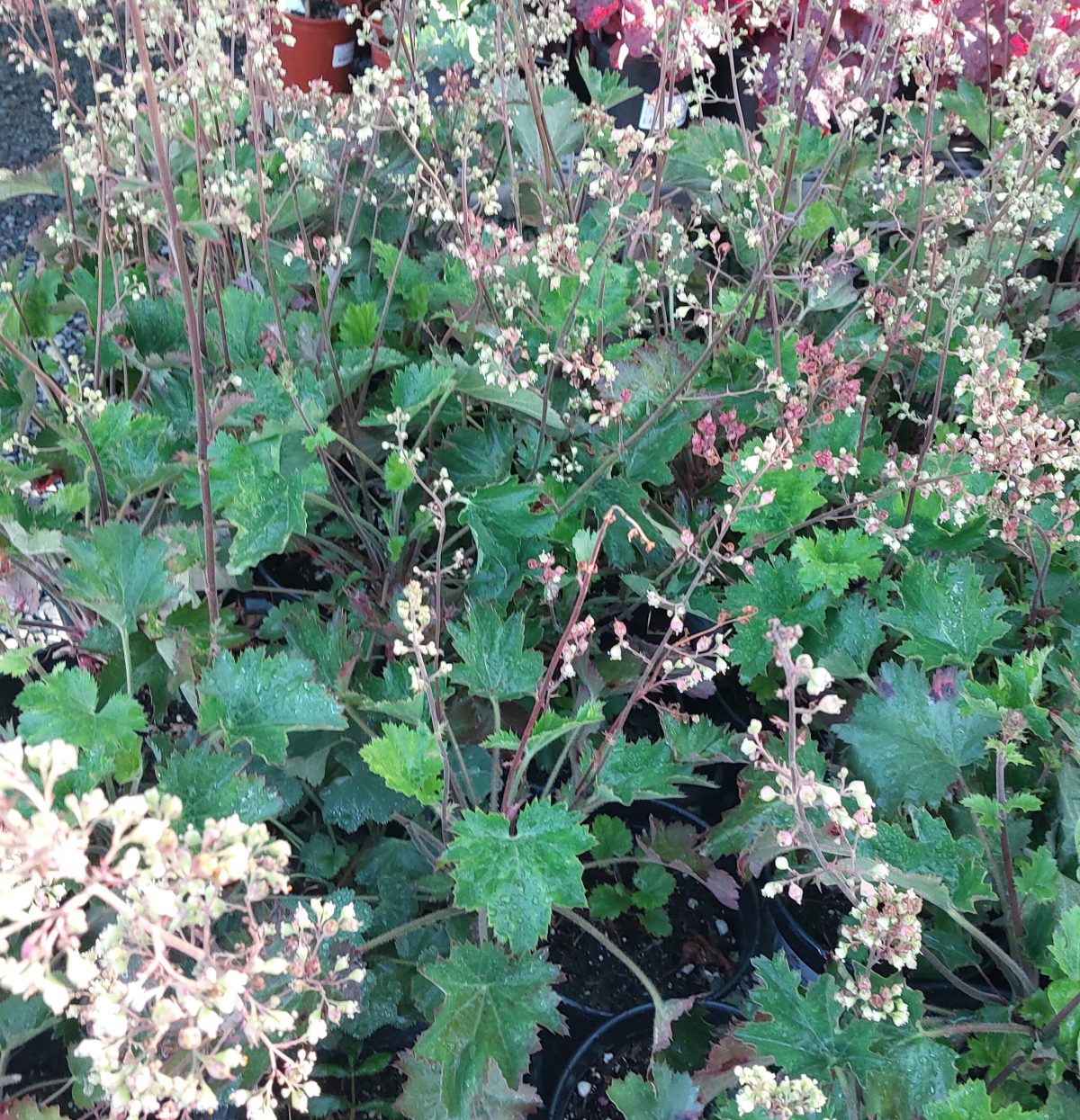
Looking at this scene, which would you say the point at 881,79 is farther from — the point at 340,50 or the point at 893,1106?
the point at 340,50

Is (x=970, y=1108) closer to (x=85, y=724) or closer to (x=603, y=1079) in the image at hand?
(x=603, y=1079)

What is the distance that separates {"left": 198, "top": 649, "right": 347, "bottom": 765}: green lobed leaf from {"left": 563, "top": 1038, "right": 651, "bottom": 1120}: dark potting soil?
26.2 inches

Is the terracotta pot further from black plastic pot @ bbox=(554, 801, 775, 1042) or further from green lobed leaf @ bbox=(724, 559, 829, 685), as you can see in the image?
black plastic pot @ bbox=(554, 801, 775, 1042)

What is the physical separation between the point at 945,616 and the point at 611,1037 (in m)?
0.76

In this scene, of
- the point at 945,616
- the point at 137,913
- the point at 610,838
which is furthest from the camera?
the point at 610,838

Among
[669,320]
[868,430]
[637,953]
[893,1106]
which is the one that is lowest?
[637,953]

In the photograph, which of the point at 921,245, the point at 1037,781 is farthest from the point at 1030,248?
the point at 1037,781

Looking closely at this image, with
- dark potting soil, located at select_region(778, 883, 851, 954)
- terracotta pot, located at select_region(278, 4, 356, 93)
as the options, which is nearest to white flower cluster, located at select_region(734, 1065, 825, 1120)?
dark potting soil, located at select_region(778, 883, 851, 954)

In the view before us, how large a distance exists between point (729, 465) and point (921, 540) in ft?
1.16

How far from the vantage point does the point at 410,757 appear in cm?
108

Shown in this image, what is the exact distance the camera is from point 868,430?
166 cm

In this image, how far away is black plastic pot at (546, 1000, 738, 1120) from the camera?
4.34ft

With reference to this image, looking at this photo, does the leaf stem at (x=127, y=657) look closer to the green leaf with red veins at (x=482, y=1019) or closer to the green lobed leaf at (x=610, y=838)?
the green leaf with red veins at (x=482, y=1019)

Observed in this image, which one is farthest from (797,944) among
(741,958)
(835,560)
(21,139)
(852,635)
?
(21,139)
